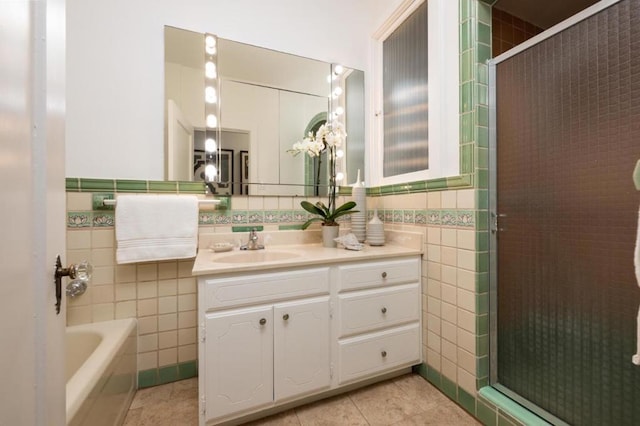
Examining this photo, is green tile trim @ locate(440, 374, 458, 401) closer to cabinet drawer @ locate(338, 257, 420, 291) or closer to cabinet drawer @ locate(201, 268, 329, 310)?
cabinet drawer @ locate(338, 257, 420, 291)

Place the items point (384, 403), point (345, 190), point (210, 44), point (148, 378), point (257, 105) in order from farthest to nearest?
point (345, 190) < point (257, 105) < point (210, 44) < point (148, 378) < point (384, 403)

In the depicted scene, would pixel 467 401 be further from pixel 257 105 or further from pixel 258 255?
pixel 257 105

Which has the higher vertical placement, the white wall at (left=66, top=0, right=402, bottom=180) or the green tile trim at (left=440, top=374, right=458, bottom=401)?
the white wall at (left=66, top=0, right=402, bottom=180)

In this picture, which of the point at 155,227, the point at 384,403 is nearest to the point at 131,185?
the point at 155,227

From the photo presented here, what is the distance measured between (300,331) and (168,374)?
86 centimetres

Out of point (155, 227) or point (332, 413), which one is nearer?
point (332, 413)

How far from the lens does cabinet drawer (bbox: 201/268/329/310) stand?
3.56ft


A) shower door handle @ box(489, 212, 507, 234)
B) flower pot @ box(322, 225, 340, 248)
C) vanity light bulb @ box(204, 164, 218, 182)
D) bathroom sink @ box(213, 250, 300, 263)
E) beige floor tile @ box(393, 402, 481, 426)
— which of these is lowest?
beige floor tile @ box(393, 402, 481, 426)

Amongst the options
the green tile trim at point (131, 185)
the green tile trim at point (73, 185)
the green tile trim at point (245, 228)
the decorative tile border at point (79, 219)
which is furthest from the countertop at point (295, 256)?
the green tile trim at point (73, 185)

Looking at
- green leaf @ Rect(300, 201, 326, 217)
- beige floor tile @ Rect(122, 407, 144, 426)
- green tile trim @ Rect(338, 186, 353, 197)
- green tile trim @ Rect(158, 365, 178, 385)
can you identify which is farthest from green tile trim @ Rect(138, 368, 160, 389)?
green tile trim @ Rect(338, 186, 353, 197)

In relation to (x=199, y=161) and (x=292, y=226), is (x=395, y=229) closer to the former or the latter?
(x=292, y=226)

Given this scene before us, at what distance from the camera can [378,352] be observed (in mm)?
1390

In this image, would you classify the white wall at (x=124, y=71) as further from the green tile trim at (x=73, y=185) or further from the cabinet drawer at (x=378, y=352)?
the cabinet drawer at (x=378, y=352)

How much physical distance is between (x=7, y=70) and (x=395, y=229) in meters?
1.65
